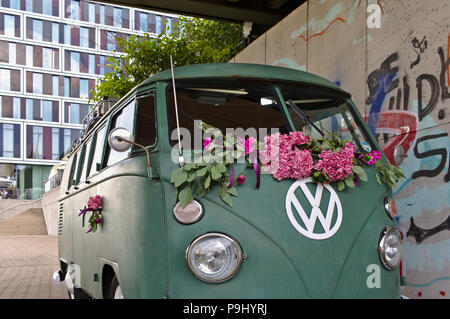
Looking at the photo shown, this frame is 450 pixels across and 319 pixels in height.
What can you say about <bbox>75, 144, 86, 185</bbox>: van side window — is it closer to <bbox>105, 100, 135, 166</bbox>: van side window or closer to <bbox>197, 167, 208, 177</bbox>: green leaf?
<bbox>105, 100, 135, 166</bbox>: van side window

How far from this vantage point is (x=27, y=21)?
4841 cm

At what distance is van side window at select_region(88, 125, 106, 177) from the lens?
4686 millimetres

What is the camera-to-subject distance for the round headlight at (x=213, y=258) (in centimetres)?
282

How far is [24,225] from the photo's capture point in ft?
114

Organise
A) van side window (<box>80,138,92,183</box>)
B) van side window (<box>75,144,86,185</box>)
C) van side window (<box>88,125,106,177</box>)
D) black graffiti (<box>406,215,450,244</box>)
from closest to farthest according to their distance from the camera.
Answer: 1. van side window (<box>88,125,106,177</box>)
2. black graffiti (<box>406,215,450,244</box>)
3. van side window (<box>80,138,92,183</box>)
4. van side window (<box>75,144,86,185</box>)

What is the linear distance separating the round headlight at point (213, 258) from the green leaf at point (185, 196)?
0.74ft

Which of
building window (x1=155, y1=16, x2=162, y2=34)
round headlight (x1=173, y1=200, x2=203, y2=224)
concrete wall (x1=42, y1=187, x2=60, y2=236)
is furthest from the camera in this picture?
building window (x1=155, y1=16, x2=162, y2=34)

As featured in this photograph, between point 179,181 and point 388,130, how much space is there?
3.74 meters

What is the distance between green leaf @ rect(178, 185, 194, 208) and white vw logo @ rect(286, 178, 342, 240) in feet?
1.95

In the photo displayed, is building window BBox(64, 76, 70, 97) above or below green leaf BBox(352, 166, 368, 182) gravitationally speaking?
above

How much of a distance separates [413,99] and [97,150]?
349 cm

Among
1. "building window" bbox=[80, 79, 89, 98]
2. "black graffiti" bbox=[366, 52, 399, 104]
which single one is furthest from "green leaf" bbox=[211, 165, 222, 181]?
"building window" bbox=[80, 79, 89, 98]

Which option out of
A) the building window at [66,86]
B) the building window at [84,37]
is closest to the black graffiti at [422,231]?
the building window at [66,86]

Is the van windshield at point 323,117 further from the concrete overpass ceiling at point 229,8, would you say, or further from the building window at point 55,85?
the building window at point 55,85
